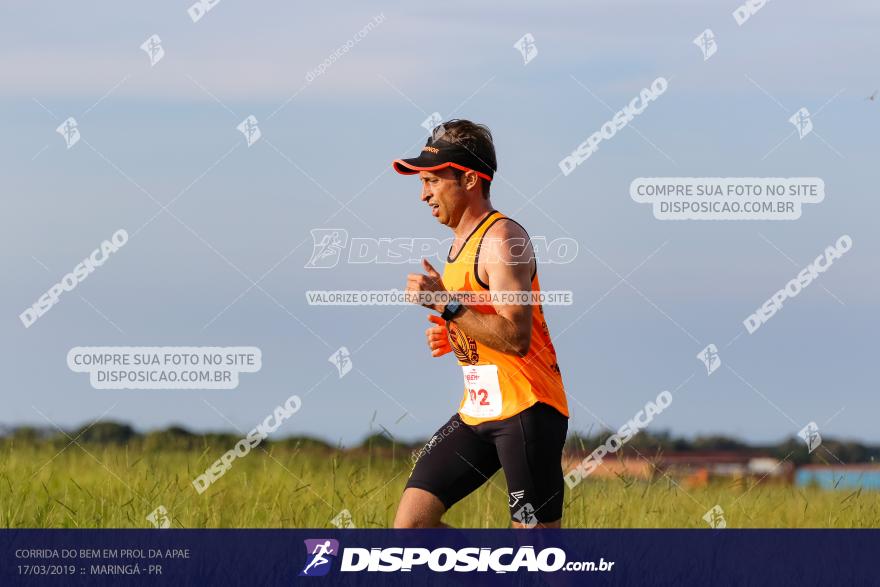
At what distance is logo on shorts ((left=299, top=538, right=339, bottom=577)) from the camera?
6.58 meters

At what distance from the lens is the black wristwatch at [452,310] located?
5.85 m

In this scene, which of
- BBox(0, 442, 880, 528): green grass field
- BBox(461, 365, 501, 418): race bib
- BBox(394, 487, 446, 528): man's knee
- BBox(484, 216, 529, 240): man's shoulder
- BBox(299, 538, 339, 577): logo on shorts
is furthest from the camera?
BBox(0, 442, 880, 528): green grass field

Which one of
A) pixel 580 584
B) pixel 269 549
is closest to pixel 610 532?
pixel 580 584

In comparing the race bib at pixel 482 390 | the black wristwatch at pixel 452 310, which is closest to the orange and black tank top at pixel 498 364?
the race bib at pixel 482 390

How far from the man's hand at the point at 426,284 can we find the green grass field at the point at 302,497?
8.01ft

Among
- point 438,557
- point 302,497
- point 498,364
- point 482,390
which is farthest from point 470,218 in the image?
point 302,497

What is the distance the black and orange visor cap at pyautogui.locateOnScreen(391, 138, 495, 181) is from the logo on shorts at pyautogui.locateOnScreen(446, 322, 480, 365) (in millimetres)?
803

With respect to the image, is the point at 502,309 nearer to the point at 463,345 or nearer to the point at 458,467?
the point at 463,345

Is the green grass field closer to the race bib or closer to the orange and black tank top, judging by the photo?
the race bib

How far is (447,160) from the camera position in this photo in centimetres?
620

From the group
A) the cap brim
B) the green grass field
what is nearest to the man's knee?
the green grass field

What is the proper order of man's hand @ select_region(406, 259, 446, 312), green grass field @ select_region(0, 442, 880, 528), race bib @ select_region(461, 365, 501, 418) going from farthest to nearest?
green grass field @ select_region(0, 442, 880, 528)
race bib @ select_region(461, 365, 501, 418)
man's hand @ select_region(406, 259, 446, 312)

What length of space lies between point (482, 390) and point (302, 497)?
271cm

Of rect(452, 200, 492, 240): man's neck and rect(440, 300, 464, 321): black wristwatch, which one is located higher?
rect(452, 200, 492, 240): man's neck
